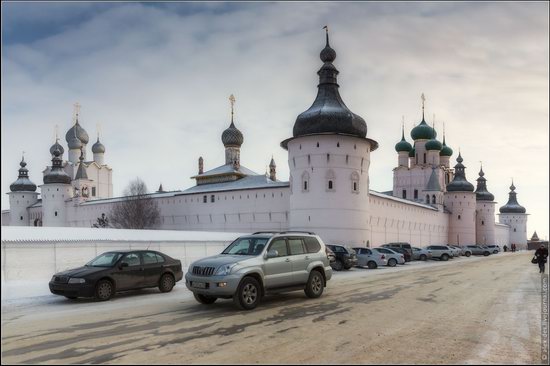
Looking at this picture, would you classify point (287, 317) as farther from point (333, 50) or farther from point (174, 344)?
point (333, 50)

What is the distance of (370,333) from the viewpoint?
27.9ft

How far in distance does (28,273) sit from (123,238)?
4.86 m

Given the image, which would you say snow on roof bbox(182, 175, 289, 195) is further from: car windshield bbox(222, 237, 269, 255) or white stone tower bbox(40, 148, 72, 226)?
car windshield bbox(222, 237, 269, 255)

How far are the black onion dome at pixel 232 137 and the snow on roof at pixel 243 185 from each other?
7510mm

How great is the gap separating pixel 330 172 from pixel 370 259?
14.3m

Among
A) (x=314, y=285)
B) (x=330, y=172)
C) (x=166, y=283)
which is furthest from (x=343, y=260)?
(x=330, y=172)

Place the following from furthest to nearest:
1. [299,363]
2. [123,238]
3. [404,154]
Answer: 1. [404,154]
2. [123,238]
3. [299,363]

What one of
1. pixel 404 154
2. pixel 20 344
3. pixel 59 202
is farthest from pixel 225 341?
pixel 404 154

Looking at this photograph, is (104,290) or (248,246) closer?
(248,246)

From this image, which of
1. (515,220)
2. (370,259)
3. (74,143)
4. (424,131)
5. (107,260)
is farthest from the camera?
(515,220)

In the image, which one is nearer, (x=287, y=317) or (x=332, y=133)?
(x=287, y=317)

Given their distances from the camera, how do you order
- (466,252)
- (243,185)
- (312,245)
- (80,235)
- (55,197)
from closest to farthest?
(312,245)
(80,235)
(466,252)
(243,185)
(55,197)

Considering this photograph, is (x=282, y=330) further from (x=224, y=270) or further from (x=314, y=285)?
(x=314, y=285)

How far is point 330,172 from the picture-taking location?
42.9m
